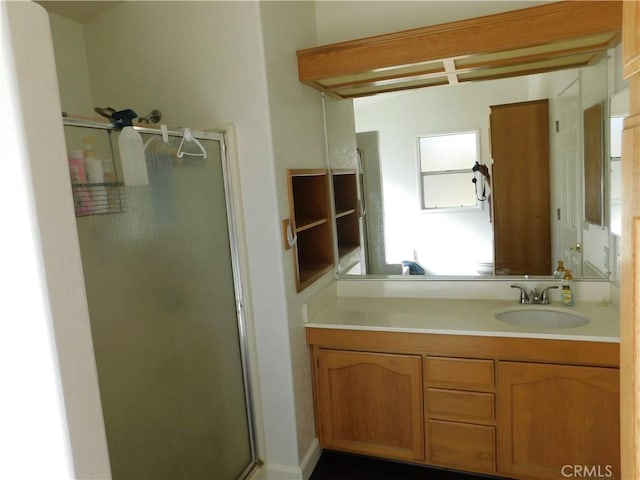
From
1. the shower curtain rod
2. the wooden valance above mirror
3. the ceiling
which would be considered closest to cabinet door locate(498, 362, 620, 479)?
the wooden valance above mirror

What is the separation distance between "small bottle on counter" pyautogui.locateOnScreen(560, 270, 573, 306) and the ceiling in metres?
2.60

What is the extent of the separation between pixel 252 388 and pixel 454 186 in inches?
59.8

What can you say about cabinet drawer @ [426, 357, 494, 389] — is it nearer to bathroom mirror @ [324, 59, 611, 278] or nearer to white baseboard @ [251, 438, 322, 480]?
bathroom mirror @ [324, 59, 611, 278]

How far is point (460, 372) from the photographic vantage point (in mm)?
2062

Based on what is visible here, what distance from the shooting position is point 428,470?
2.27 m

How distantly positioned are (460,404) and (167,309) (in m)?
1.39

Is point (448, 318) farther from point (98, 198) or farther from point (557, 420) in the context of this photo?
point (98, 198)

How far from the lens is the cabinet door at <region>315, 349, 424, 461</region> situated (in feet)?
7.11

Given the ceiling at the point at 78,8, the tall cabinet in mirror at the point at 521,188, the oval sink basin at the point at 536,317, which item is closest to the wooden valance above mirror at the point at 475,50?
the tall cabinet in mirror at the point at 521,188

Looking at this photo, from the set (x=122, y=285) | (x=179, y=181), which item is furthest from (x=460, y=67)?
(x=122, y=285)

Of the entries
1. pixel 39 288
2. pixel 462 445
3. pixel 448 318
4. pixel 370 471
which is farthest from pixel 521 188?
pixel 39 288

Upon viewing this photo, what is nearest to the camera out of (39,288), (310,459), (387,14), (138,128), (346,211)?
(39,288)

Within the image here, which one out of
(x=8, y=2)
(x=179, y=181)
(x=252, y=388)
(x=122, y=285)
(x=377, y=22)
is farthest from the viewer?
(x=377, y=22)

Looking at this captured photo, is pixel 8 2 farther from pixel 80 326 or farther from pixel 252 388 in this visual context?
pixel 252 388
